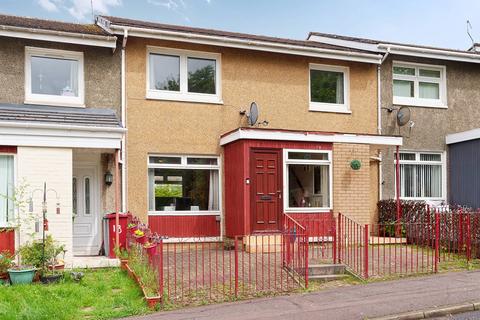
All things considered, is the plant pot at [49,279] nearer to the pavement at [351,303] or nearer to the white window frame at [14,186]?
the white window frame at [14,186]

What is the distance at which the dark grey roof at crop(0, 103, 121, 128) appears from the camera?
10438 millimetres

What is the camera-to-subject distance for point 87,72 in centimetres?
1266

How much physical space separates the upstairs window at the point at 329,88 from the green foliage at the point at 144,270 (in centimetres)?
720

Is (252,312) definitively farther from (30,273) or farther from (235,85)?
(235,85)

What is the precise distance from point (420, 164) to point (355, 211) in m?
3.75

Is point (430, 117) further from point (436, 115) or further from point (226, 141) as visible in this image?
point (226, 141)

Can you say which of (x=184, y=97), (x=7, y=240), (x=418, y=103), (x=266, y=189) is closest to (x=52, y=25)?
(x=184, y=97)

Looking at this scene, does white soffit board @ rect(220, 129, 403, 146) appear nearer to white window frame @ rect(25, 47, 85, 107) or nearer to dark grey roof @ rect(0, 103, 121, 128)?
dark grey roof @ rect(0, 103, 121, 128)

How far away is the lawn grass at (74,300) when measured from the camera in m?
7.34

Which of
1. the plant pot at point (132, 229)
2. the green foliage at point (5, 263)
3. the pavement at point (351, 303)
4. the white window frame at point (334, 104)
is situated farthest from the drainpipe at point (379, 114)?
the green foliage at point (5, 263)

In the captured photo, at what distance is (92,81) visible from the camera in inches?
500

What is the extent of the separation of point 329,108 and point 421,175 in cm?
379

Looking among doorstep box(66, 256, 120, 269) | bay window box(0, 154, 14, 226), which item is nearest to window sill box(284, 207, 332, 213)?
doorstep box(66, 256, 120, 269)

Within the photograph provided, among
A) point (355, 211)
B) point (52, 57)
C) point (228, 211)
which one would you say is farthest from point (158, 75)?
point (355, 211)
